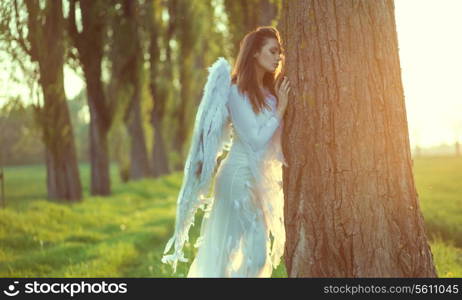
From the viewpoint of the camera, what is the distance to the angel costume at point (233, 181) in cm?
408

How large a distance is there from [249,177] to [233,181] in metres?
0.12

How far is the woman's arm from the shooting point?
161 inches

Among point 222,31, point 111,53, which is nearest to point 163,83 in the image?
point 222,31

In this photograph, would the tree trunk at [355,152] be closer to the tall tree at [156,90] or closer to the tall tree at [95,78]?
the tall tree at [95,78]

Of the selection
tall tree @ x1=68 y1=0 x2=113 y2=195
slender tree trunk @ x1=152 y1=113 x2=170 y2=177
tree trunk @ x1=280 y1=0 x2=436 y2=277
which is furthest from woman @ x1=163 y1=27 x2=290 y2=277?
slender tree trunk @ x1=152 y1=113 x2=170 y2=177

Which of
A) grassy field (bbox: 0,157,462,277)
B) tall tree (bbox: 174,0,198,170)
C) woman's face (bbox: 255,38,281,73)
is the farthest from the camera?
tall tree (bbox: 174,0,198,170)

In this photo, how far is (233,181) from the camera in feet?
13.3

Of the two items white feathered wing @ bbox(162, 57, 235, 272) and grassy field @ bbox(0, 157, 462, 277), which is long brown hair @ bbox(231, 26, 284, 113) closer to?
white feathered wing @ bbox(162, 57, 235, 272)

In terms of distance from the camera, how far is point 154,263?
7328 millimetres

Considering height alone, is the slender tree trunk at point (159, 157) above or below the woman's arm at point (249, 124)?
below

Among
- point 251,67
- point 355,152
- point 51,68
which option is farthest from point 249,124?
point 51,68

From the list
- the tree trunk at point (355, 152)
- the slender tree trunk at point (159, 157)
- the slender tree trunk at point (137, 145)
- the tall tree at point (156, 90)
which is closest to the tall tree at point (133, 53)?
the slender tree trunk at point (137, 145)

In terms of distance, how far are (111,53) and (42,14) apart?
198 inches

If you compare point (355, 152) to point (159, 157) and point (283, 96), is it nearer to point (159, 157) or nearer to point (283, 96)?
point (283, 96)
